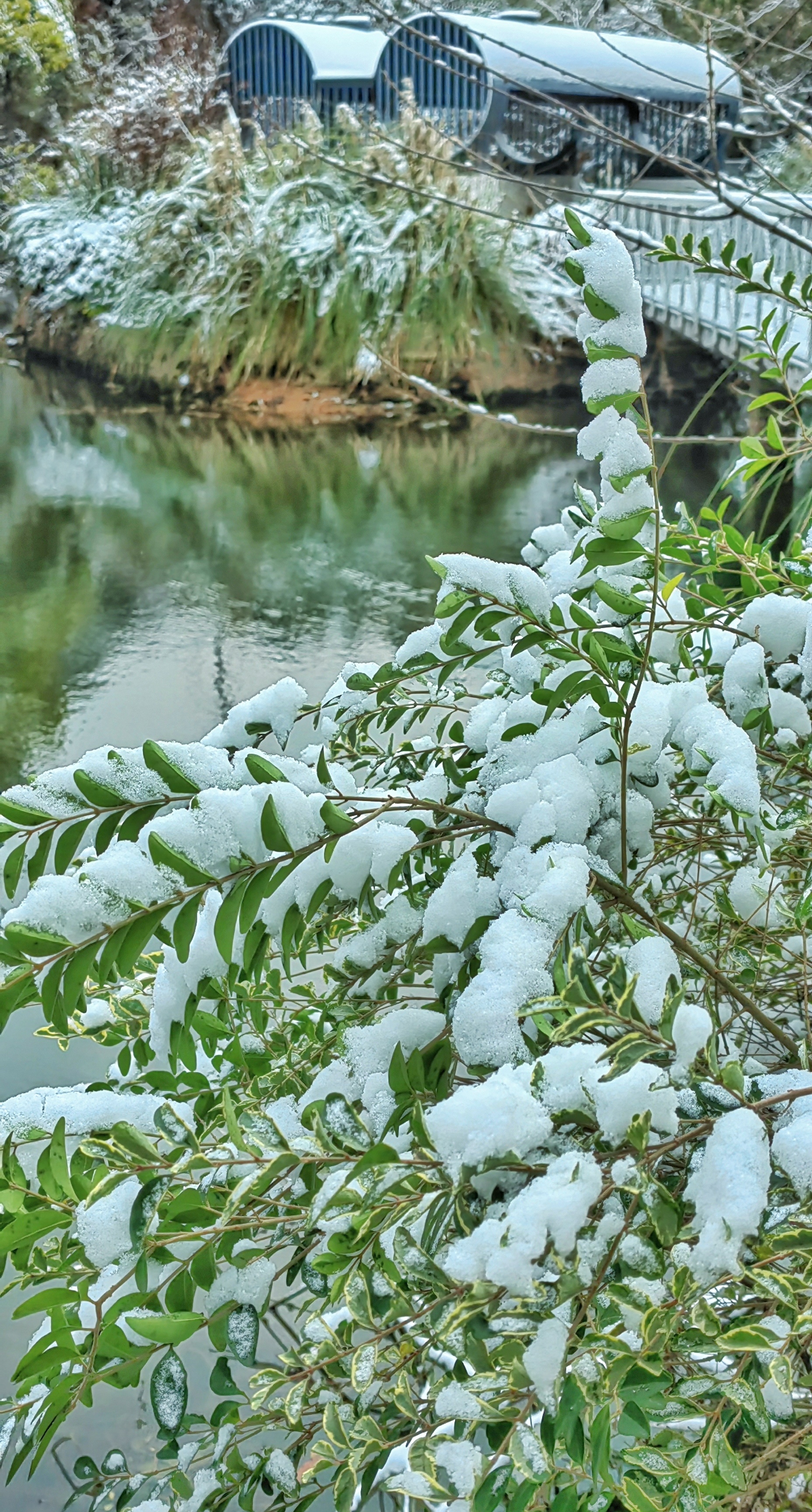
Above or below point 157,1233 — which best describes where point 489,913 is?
above

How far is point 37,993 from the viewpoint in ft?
2.20

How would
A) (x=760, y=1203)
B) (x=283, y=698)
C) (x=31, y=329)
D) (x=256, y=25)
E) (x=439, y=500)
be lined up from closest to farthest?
1. (x=760, y=1203)
2. (x=283, y=698)
3. (x=439, y=500)
4. (x=31, y=329)
5. (x=256, y=25)

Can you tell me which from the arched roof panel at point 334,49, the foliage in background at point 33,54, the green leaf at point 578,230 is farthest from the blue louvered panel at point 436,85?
the green leaf at point 578,230

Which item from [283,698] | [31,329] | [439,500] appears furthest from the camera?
[31,329]

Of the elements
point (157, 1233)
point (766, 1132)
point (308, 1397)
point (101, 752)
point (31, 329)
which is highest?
point (101, 752)

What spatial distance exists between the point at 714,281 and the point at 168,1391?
6316 millimetres

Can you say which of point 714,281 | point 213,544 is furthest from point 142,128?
point 213,544

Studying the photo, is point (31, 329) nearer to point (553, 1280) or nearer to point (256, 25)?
→ point (256, 25)

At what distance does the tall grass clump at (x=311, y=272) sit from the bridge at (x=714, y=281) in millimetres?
804

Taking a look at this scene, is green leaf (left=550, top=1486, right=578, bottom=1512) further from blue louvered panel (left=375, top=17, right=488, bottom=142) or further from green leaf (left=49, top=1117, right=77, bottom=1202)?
blue louvered panel (left=375, top=17, right=488, bottom=142)

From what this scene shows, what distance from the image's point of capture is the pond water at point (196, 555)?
315 centimetres

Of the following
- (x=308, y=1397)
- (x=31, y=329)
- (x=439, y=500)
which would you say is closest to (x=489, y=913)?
(x=308, y=1397)

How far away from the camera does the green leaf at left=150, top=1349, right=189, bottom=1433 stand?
2.20ft

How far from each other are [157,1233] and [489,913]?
0.80ft
